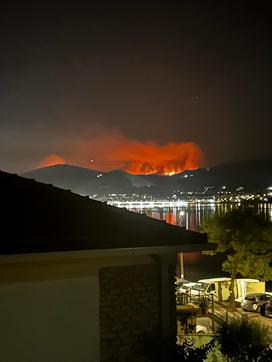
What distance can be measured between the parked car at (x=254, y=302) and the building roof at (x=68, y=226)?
63.3 feet

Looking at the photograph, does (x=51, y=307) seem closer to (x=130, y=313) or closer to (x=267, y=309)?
(x=130, y=313)

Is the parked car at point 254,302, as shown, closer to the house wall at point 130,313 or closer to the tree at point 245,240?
the tree at point 245,240

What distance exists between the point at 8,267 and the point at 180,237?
85.7 inches

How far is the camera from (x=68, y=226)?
6.48 meters

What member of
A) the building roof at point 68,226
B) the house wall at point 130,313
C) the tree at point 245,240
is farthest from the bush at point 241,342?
the tree at point 245,240

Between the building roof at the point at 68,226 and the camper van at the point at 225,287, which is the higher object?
the building roof at the point at 68,226

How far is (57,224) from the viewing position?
6.48 metres

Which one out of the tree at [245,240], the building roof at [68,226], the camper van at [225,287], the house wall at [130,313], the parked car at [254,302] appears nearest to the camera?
the building roof at [68,226]

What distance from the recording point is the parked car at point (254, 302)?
2511 centimetres

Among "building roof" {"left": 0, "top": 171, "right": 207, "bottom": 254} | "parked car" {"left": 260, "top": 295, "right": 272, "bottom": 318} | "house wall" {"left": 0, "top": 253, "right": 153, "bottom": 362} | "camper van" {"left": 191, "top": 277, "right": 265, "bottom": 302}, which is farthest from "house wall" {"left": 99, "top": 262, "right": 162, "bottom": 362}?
"camper van" {"left": 191, "top": 277, "right": 265, "bottom": 302}

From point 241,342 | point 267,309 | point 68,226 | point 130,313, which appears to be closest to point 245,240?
point 267,309

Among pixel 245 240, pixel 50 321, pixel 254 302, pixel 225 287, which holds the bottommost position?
pixel 254 302

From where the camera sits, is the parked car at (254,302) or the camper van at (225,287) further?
the camper van at (225,287)

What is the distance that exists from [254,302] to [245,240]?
28.2ft
